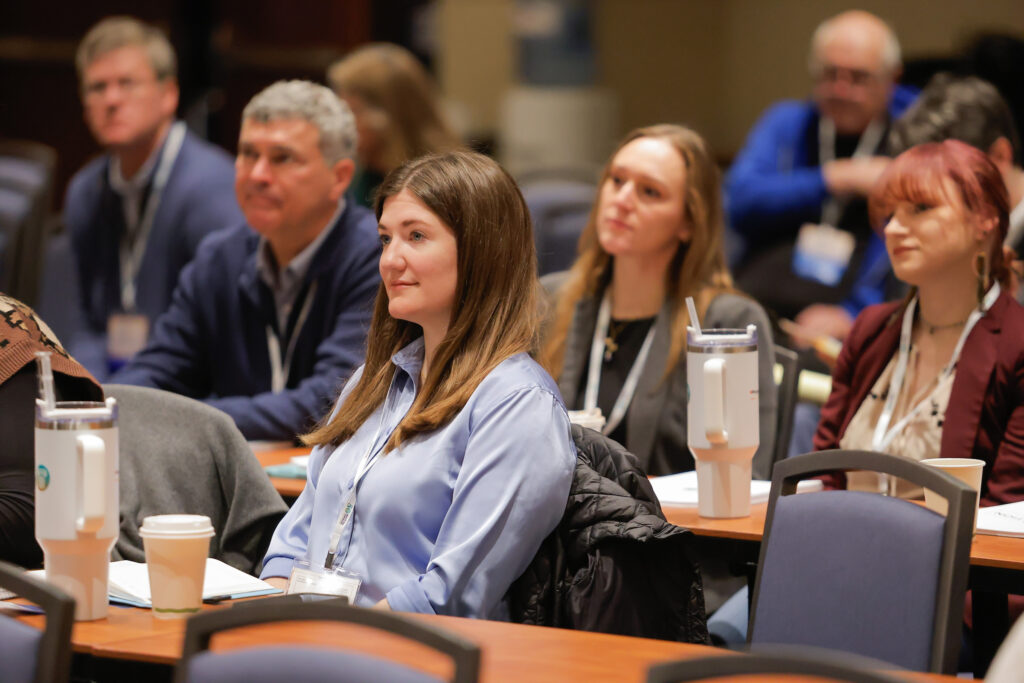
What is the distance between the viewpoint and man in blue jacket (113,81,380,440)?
384cm

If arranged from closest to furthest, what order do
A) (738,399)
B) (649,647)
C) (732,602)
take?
(649,647) → (738,399) → (732,602)

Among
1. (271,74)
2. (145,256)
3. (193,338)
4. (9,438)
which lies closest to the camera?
(9,438)

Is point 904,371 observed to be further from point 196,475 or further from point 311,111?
point 311,111

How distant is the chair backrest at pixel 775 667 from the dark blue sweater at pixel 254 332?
7.71 ft

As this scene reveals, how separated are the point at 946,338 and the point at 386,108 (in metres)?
2.99

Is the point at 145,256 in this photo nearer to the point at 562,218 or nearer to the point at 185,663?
the point at 562,218

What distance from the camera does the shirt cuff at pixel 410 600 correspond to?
2277 millimetres

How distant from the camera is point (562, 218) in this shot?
520 cm

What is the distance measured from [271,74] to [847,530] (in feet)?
21.7

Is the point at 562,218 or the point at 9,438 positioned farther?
the point at 562,218

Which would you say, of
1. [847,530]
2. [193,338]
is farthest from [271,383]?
[847,530]

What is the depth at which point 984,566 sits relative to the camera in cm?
238

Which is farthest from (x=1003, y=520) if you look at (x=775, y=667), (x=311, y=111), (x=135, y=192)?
(x=135, y=192)

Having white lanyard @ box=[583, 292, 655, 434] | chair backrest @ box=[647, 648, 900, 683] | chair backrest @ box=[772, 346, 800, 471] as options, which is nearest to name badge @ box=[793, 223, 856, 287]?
white lanyard @ box=[583, 292, 655, 434]
